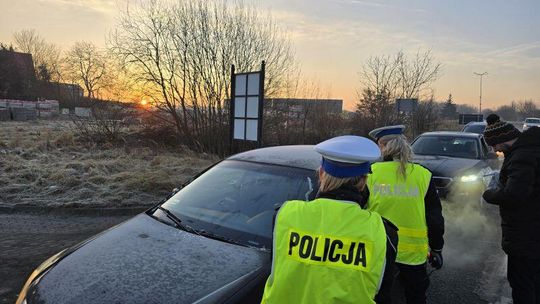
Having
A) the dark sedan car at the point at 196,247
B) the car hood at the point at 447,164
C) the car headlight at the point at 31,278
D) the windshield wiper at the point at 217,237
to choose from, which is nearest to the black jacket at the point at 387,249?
the dark sedan car at the point at 196,247

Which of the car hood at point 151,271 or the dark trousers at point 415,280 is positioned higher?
the car hood at point 151,271

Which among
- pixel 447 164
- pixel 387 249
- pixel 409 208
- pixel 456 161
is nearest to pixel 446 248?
pixel 447 164

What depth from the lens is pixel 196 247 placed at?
285 centimetres

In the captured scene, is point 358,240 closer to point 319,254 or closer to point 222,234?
point 319,254

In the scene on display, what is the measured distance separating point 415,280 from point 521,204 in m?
0.96

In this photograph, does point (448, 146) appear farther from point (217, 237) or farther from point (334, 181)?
point (334, 181)

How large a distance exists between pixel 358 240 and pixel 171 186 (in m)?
7.78

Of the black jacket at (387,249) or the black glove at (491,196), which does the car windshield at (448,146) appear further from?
the black jacket at (387,249)

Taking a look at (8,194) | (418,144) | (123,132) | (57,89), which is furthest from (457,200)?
(57,89)

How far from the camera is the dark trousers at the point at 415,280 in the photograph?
3111mm

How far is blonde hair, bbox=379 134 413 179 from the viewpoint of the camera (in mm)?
3115

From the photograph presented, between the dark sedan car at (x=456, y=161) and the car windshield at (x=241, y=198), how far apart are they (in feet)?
13.5

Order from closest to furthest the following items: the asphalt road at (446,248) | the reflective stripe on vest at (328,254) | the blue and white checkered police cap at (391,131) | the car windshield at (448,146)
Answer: the reflective stripe on vest at (328,254)
the blue and white checkered police cap at (391,131)
the asphalt road at (446,248)
the car windshield at (448,146)

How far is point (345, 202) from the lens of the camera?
162 cm
